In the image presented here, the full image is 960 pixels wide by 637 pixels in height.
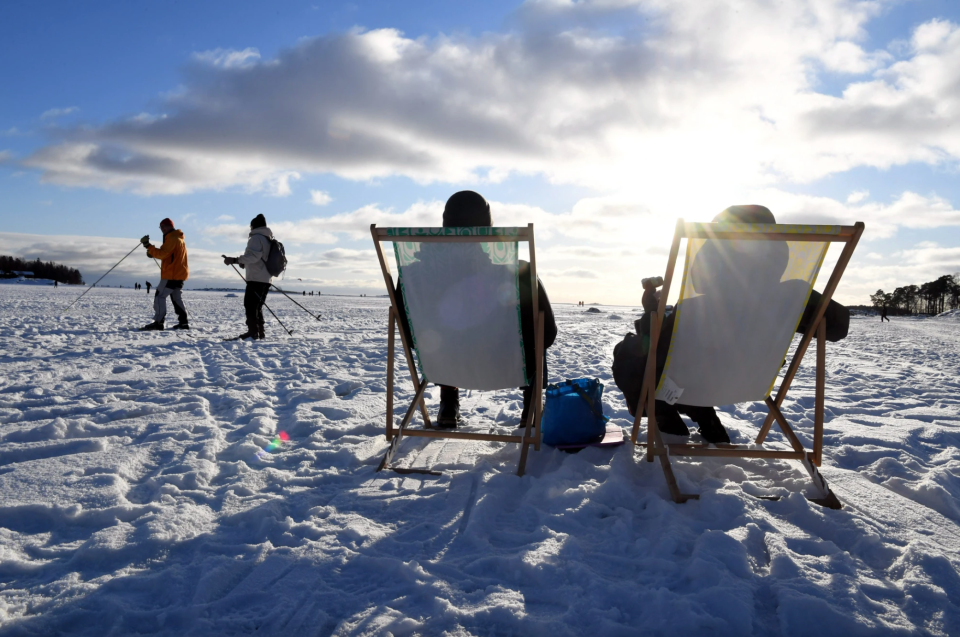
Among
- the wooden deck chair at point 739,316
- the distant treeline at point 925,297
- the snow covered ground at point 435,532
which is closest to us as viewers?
the snow covered ground at point 435,532

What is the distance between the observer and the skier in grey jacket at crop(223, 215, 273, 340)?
758cm

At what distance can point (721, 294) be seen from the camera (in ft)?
7.72

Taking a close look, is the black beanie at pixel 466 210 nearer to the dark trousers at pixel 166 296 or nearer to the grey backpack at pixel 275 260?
the grey backpack at pixel 275 260

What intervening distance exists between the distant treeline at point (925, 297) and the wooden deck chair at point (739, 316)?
8369 cm

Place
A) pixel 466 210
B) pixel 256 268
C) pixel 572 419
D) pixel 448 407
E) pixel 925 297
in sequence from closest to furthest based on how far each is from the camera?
pixel 572 419 < pixel 466 210 < pixel 448 407 < pixel 256 268 < pixel 925 297

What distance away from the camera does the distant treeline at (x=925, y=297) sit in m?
74.8

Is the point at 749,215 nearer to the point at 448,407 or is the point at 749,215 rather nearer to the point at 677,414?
the point at 677,414

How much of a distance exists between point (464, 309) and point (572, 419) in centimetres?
88

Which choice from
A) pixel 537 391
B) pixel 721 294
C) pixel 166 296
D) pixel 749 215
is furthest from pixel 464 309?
pixel 166 296

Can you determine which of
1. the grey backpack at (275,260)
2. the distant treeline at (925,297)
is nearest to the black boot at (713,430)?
the grey backpack at (275,260)

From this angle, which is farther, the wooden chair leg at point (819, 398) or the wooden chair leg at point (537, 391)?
the wooden chair leg at point (537, 391)

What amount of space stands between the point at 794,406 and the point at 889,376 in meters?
2.67

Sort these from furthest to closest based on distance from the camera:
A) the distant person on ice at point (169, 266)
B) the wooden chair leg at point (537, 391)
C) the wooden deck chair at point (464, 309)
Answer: the distant person on ice at point (169, 266)
the wooden chair leg at point (537, 391)
the wooden deck chair at point (464, 309)

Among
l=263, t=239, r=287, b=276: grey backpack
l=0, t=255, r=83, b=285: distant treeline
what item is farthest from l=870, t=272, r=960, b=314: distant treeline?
l=0, t=255, r=83, b=285: distant treeline
